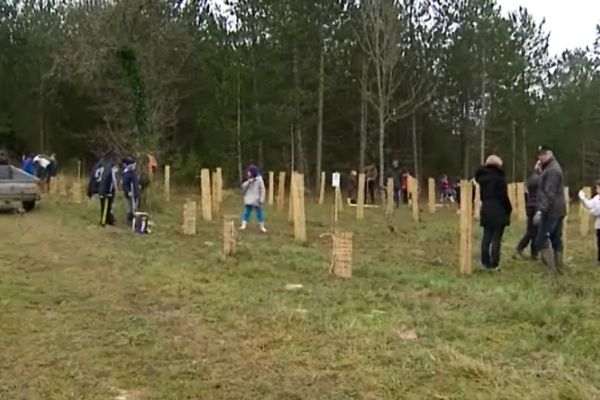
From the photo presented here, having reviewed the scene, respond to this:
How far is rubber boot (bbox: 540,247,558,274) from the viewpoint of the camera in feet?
39.7

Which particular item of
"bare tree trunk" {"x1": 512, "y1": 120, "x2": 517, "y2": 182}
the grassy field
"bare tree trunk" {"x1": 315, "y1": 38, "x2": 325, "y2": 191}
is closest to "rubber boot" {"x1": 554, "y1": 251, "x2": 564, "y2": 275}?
the grassy field

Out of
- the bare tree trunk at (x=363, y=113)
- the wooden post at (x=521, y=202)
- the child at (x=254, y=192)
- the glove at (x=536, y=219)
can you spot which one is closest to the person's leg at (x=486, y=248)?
the glove at (x=536, y=219)

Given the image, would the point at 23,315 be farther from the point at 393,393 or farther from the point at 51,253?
the point at 51,253

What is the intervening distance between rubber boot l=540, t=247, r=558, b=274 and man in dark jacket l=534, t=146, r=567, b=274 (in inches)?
3.1

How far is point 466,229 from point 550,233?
143cm

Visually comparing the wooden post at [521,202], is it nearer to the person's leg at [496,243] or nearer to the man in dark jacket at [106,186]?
the man in dark jacket at [106,186]

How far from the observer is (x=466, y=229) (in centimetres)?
1116

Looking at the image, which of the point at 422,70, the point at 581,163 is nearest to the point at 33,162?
the point at 422,70

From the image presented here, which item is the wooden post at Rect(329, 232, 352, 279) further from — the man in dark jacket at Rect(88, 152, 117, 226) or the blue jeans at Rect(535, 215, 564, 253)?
the man in dark jacket at Rect(88, 152, 117, 226)

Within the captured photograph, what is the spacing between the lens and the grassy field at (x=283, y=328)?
18.3ft

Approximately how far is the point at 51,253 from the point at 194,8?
2945 cm

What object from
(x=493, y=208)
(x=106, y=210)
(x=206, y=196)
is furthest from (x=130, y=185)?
(x=493, y=208)

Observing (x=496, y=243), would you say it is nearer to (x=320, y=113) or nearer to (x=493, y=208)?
(x=493, y=208)

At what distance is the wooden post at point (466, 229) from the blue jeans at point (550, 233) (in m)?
1.15
